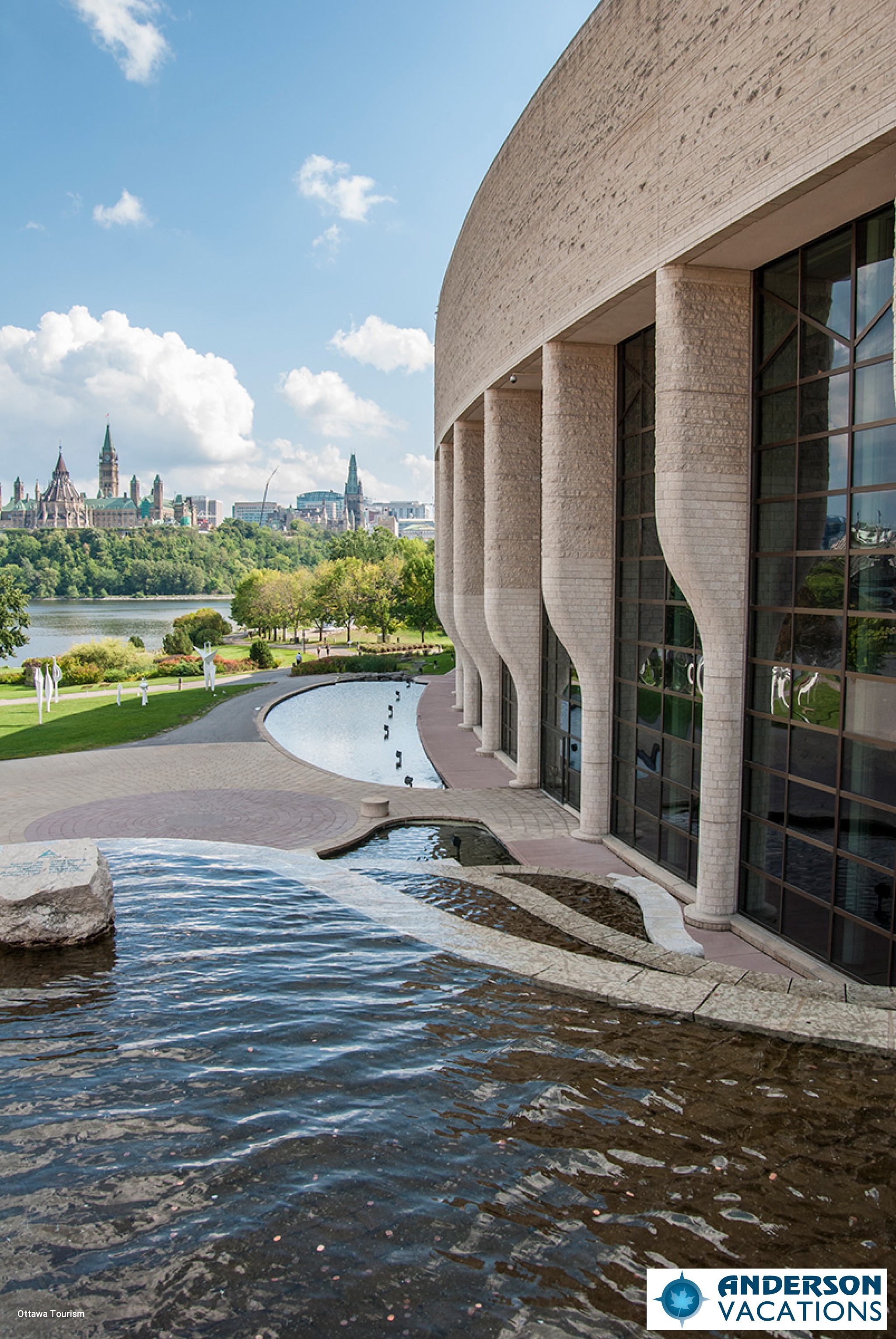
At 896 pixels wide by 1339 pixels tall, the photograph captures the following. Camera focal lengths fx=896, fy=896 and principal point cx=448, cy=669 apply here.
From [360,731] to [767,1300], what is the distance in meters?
28.8

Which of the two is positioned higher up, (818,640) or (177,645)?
(818,640)

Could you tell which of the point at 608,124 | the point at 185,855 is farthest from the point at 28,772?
the point at 608,124

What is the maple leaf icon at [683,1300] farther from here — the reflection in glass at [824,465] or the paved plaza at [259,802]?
the reflection in glass at [824,465]

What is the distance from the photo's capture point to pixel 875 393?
1044 centimetres

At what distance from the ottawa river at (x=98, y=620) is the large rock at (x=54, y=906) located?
43.3 metres

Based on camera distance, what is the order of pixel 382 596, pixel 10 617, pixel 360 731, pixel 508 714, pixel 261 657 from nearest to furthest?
pixel 508 714 → pixel 360 731 → pixel 10 617 → pixel 261 657 → pixel 382 596

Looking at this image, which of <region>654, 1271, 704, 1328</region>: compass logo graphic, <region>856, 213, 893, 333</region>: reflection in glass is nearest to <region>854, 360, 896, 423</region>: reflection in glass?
<region>856, 213, 893, 333</region>: reflection in glass

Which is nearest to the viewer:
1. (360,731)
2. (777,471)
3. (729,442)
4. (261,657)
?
(777,471)

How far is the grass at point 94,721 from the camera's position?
28.9 metres

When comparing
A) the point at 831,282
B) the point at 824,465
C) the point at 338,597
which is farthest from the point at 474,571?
the point at 338,597

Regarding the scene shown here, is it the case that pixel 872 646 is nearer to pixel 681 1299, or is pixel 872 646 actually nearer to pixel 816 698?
pixel 816 698

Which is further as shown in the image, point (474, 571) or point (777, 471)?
point (474, 571)

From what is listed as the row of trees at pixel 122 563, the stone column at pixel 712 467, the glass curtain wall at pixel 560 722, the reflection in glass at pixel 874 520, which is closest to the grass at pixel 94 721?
the glass curtain wall at pixel 560 722

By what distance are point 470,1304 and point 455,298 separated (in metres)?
28.2
